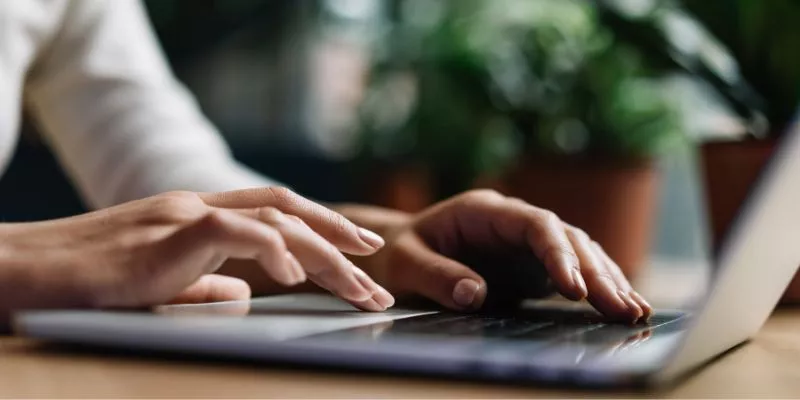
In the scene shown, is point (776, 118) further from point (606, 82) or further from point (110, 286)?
point (110, 286)

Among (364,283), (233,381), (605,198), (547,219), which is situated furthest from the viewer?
(605,198)

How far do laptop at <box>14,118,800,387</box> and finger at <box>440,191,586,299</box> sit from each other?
65 millimetres

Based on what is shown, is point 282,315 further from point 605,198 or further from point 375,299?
point 605,198

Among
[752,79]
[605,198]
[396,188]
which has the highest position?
[752,79]

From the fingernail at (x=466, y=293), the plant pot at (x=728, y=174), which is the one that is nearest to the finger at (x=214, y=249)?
the fingernail at (x=466, y=293)

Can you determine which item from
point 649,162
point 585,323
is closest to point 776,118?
point 649,162

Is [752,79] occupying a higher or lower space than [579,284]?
higher

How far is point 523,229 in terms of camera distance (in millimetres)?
540

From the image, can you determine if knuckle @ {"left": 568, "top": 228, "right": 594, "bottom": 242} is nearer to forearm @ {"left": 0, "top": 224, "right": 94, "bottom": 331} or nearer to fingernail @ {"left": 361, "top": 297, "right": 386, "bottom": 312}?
fingernail @ {"left": 361, "top": 297, "right": 386, "bottom": 312}

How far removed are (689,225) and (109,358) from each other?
4.76 ft

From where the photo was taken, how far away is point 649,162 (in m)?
1.26

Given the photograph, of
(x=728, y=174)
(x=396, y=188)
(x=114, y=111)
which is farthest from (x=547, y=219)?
(x=396, y=188)

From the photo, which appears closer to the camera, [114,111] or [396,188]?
[114,111]

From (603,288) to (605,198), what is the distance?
2.48 ft
